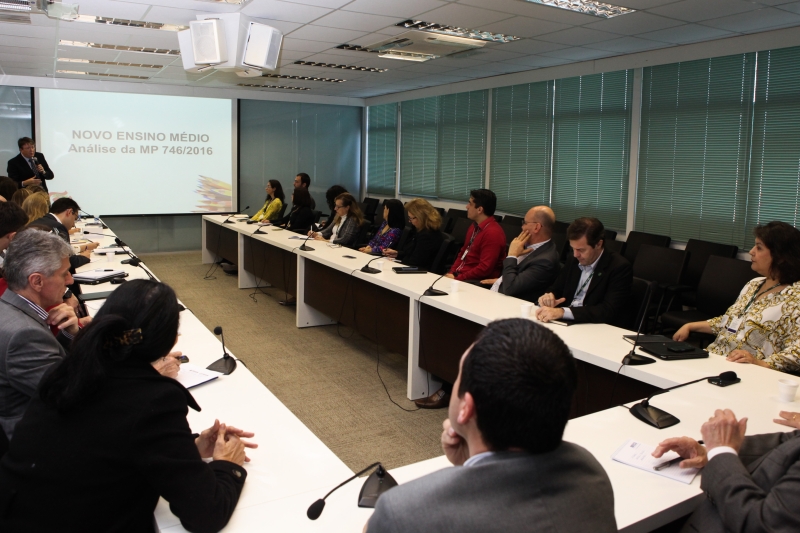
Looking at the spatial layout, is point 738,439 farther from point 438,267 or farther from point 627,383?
point 438,267

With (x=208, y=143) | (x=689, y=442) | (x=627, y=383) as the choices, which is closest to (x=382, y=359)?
(x=627, y=383)

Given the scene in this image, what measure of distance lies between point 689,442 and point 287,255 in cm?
526

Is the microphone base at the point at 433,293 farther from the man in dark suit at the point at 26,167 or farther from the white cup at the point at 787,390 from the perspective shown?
the man in dark suit at the point at 26,167

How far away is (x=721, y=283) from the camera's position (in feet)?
14.5

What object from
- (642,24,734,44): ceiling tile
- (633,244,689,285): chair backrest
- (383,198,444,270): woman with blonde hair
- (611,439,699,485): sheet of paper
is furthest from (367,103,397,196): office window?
(611,439,699,485): sheet of paper

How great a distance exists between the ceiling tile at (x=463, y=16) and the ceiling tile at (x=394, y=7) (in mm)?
101

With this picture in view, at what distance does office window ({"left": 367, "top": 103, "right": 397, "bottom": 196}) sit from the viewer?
10781 millimetres

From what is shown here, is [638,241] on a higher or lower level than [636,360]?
higher

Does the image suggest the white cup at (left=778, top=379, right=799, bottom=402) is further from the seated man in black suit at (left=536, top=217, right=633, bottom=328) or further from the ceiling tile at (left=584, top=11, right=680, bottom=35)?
the ceiling tile at (left=584, top=11, right=680, bottom=35)

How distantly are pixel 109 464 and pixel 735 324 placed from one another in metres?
2.92

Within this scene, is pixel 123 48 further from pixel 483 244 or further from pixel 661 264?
pixel 661 264

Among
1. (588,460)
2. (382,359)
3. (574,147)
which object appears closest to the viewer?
(588,460)

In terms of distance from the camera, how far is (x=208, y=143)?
10.3 m

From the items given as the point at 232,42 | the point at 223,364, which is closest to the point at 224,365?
the point at 223,364
